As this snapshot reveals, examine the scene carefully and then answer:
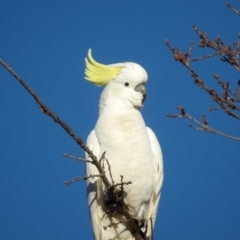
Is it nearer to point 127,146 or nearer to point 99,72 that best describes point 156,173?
point 127,146

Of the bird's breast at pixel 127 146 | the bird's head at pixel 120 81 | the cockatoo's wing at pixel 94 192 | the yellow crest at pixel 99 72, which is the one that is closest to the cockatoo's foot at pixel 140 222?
the bird's breast at pixel 127 146

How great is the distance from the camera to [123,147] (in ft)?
14.4

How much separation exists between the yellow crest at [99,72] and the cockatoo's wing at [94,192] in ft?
1.53

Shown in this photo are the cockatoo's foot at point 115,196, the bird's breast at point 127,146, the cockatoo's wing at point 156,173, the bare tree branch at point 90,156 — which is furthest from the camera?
the cockatoo's wing at point 156,173

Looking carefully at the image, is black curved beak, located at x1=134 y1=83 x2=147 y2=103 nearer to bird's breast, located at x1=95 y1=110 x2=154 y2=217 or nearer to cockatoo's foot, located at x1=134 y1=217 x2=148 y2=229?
bird's breast, located at x1=95 y1=110 x2=154 y2=217

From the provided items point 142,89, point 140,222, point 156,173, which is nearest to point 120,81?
point 142,89

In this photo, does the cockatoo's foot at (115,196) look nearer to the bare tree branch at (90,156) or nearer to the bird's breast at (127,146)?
the bare tree branch at (90,156)

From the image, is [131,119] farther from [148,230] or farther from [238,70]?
[238,70]

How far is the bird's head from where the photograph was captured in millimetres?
4453

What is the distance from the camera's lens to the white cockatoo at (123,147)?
173 inches

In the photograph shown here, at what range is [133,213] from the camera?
466 centimetres

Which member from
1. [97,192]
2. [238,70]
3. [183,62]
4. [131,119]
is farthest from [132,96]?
[238,70]

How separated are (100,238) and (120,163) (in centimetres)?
82

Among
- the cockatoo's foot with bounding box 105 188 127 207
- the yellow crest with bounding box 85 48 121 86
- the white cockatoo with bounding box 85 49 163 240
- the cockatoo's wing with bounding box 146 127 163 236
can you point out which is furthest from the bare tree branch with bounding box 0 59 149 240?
the yellow crest with bounding box 85 48 121 86
